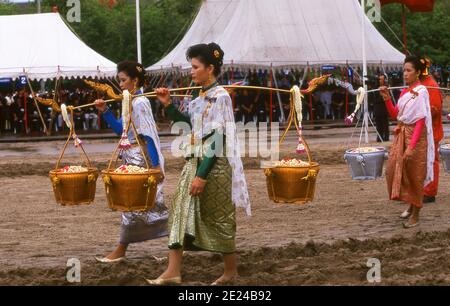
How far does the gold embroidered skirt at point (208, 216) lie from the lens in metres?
7.09

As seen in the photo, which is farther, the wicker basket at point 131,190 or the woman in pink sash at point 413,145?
the woman in pink sash at point 413,145

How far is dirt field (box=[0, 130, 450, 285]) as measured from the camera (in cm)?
741

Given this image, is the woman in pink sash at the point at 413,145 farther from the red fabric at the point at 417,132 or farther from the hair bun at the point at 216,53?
the hair bun at the point at 216,53

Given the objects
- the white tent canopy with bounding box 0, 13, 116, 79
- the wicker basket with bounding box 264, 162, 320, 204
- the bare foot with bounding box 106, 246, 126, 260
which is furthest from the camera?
the white tent canopy with bounding box 0, 13, 116, 79

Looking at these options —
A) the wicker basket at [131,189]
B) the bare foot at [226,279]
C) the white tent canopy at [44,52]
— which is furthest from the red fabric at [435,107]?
the white tent canopy at [44,52]

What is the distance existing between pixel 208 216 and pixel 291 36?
20.8 metres

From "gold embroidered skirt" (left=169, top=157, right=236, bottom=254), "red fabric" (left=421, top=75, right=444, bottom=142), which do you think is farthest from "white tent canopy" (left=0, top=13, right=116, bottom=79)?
"gold embroidered skirt" (left=169, top=157, right=236, bottom=254)

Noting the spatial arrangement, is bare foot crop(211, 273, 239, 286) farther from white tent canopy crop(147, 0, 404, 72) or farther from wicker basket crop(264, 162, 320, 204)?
white tent canopy crop(147, 0, 404, 72)

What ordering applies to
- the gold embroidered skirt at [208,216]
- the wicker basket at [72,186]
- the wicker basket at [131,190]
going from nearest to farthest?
the gold embroidered skirt at [208,216] → the wicker basket at [131,190] → the wicker basket at [72,186]

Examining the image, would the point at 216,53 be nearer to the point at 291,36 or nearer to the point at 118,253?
the point at 118,253

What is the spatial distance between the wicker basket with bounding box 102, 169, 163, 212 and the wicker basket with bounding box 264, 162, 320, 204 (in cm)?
96

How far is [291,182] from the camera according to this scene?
7867 millimetres

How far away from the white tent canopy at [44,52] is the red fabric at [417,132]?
17216mm

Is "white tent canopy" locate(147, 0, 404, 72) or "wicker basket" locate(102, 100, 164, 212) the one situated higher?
"white tent canopy" locate(147, 0, 404, 72)
